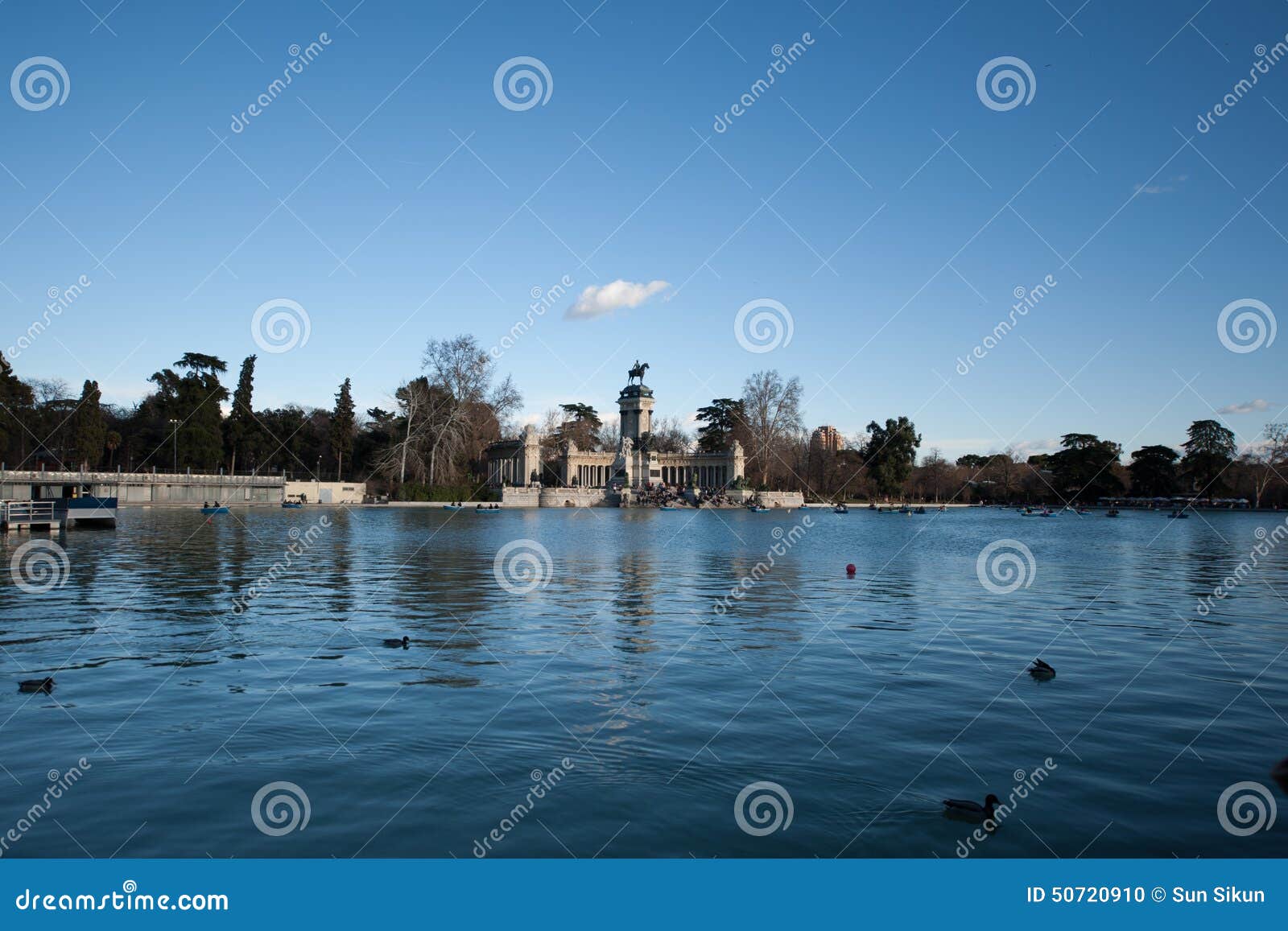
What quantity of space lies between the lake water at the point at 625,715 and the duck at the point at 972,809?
162 millimetres

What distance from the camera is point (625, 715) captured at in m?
10.8

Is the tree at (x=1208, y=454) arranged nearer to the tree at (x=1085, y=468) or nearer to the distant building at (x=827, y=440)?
the tree at (x=1085, y=468)

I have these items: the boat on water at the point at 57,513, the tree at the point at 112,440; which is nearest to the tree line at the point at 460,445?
the tree at the point at 112,440

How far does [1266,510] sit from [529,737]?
126 metres

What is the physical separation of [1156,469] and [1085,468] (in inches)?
362

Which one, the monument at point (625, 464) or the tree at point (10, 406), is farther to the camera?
the monument at point (625, 464)

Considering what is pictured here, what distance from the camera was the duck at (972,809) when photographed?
7445 millimetres

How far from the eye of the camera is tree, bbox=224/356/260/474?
85375mm

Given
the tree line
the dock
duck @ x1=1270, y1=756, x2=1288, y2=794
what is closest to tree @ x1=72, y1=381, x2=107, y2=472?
the tree line

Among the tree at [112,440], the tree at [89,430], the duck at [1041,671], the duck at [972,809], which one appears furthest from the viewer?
the tree at [112,440]

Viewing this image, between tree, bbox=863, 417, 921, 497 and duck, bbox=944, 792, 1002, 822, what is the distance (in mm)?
116730

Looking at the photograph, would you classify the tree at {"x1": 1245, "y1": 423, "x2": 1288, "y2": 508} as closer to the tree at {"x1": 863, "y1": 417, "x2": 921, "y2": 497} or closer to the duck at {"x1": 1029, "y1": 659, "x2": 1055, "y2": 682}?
the tree at {"x1": 863, "y1": 417, "x2": 921, "y2": 497}

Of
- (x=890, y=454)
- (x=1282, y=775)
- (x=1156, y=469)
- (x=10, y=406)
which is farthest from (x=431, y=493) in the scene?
(x=1156, y=469)

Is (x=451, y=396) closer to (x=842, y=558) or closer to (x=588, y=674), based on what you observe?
(x=842, y=558)
